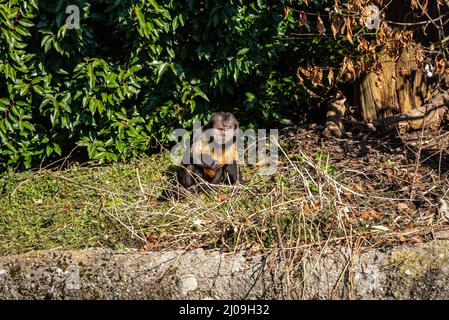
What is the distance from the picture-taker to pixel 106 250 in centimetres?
557

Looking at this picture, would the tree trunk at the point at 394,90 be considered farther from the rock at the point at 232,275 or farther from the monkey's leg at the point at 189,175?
the rock at the point at 232,275

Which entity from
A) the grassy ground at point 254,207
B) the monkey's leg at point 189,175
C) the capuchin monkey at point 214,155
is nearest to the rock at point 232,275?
the grassy ground at point 254,207

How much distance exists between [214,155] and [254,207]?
1252 millimetres

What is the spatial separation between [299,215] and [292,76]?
317cm

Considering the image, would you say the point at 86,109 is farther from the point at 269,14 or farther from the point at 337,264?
the point at 337,264

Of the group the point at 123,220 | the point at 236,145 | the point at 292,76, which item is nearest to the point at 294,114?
the point at 292,76

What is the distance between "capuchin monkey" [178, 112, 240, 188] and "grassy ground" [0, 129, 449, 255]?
0.24m

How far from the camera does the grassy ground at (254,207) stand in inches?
220

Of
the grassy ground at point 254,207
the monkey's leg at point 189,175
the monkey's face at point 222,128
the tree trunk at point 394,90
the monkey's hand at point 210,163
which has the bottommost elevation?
the grassy ground at point 254,207

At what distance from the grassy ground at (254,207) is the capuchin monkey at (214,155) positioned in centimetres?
24

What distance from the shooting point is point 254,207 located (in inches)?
244

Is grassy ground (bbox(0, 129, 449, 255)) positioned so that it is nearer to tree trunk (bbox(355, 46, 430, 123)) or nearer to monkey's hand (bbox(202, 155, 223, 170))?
monkey's hand (bbox(202, 155, 223, 170))

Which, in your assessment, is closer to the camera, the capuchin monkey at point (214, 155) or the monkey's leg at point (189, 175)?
the monkey's leg at point (189, 175)

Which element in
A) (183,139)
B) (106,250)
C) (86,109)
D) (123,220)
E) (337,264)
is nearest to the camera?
(337,264)
